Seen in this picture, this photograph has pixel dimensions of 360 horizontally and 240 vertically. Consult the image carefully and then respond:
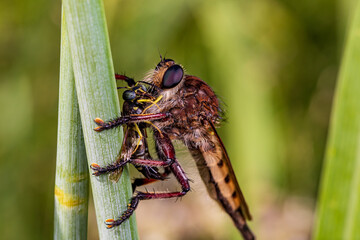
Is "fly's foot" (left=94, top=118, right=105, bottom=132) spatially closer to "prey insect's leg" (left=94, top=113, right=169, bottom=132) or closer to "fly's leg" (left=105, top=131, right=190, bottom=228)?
"prey insect's leg" (left=94, top=113, right=169, bottom=132)

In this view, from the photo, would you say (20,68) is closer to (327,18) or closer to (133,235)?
(133,235)

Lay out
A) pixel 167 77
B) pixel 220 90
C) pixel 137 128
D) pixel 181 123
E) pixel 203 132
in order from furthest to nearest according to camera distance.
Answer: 1. pixel 220 90
2. pixel 203 132
3. pixel 181 123
4. pixel 167 77
5. pixel 137 128

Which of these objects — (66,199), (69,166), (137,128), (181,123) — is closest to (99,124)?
(69,166)

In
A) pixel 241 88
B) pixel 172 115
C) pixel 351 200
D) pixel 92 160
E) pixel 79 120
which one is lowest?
pixel 351 200

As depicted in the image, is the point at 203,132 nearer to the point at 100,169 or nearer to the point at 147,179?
the point at 147,179

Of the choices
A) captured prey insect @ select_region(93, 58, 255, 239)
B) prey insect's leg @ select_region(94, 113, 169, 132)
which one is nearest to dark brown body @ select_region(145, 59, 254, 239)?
captured prey insect @ select_region(93, 58, 255, 239)

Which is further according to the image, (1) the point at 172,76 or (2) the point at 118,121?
(1) the point at 172,76

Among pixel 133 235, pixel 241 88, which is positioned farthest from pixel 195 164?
pixel 241 88
